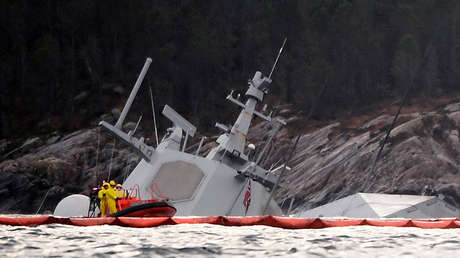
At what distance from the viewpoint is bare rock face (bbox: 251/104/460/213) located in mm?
33594

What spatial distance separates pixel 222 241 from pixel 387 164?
27.6 meters

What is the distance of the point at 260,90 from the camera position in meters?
21.9

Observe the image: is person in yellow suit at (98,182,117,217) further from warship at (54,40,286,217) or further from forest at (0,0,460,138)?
forest at (0,0,460,138)

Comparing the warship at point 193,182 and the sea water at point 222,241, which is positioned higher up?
the warship at point 193,182

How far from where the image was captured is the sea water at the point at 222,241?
831 cm

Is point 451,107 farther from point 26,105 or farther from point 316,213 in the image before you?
point 26,105

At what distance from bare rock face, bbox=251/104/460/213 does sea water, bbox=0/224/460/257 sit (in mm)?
22158

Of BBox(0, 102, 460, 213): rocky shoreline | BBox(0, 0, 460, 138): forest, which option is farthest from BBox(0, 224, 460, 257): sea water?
BBox(0, 0, 460, 138): forest

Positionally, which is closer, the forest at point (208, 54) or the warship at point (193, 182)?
the warship at point (193, 182)

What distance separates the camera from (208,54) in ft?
174

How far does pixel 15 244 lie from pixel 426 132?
103 feet

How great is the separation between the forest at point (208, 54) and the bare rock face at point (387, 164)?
8459 mm

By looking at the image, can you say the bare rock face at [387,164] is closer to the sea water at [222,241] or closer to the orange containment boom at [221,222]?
the orange containment boom at [221,222]

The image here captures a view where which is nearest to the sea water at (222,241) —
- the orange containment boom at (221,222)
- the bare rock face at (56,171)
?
the orange containment boom at (221,222)
